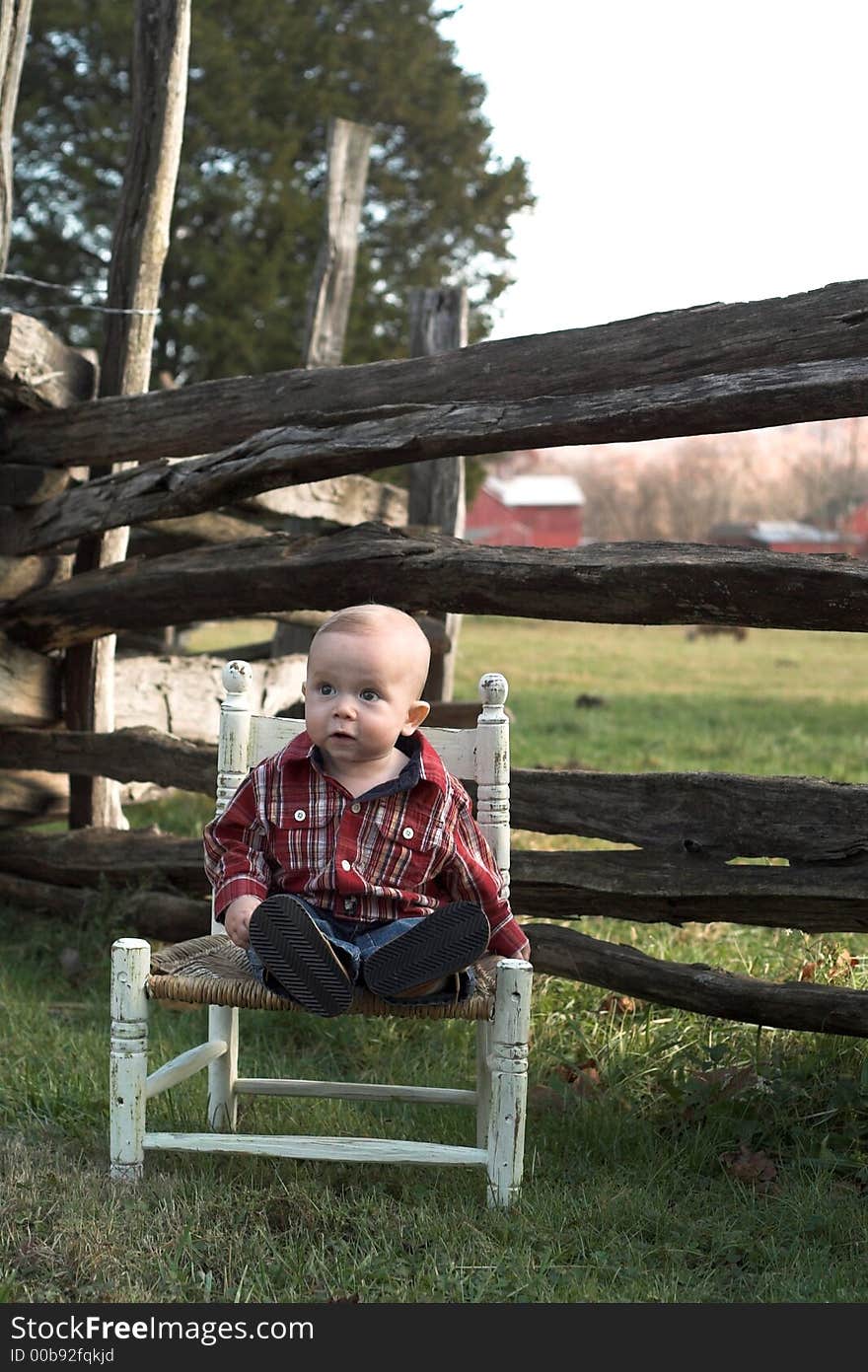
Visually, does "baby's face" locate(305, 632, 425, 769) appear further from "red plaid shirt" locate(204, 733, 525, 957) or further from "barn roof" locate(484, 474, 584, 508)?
"barn roof" locate(484, 474, 584, 508)

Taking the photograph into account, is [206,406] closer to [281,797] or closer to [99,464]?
[99,464]

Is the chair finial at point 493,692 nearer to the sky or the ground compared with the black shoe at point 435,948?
nearer to the sky

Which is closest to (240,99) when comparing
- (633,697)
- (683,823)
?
(633,697)

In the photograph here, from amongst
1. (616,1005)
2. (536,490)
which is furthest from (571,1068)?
(536,490)

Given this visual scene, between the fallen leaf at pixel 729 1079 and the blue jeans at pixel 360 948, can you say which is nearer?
the blue jeans at pixel 360 948

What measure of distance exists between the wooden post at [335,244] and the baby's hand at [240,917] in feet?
14.2

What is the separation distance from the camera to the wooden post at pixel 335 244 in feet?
21.9

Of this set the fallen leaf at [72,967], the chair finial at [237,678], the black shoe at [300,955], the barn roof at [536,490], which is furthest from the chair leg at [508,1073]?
the barn roof at [536,490]

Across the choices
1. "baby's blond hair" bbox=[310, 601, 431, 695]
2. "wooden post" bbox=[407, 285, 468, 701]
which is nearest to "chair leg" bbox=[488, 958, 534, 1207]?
"baby's blond hair" bbox=[310, 601, 431, 695]

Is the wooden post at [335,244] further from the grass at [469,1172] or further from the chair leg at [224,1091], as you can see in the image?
the chair leg at [224,1091]

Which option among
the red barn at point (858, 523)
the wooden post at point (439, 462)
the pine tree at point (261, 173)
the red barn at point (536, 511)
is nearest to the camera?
the wooden post at point (439, 462)

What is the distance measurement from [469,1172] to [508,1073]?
0.40 metres

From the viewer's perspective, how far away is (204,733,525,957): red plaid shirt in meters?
2.86

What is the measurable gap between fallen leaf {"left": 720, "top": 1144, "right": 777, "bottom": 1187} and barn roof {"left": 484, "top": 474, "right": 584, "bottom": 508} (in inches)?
1567
